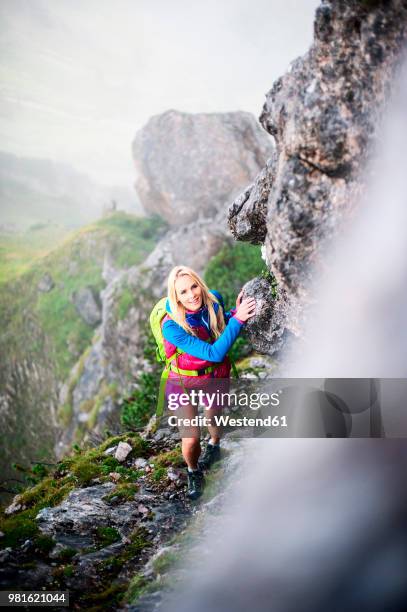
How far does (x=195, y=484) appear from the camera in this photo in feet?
21.3

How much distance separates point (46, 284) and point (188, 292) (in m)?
35.6

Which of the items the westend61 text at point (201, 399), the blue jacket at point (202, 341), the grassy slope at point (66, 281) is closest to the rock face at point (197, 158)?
the grassy slope at point (66, 281)

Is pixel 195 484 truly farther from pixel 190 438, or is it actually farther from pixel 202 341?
pixel 202 341

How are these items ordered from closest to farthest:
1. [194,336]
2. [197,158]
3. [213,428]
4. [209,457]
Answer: [194,336] < [213,428] < [209,457] < [197,158]

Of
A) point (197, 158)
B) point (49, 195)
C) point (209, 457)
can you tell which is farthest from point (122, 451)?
point (49, 195)

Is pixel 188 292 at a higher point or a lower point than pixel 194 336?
higher

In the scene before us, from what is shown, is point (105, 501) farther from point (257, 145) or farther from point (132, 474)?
point (257, 145)

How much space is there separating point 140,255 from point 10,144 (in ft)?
75.0

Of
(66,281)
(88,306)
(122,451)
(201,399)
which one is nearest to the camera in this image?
(201,399)

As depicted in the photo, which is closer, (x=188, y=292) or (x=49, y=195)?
(x=188, y=292)

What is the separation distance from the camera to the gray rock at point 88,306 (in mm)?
34531

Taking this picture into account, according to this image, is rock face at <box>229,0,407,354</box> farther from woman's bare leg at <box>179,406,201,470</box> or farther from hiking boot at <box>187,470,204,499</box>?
hiking boot at <box>187,470,204,499</box>

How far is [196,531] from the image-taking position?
560 cm

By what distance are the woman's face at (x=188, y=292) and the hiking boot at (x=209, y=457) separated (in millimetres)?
2940
